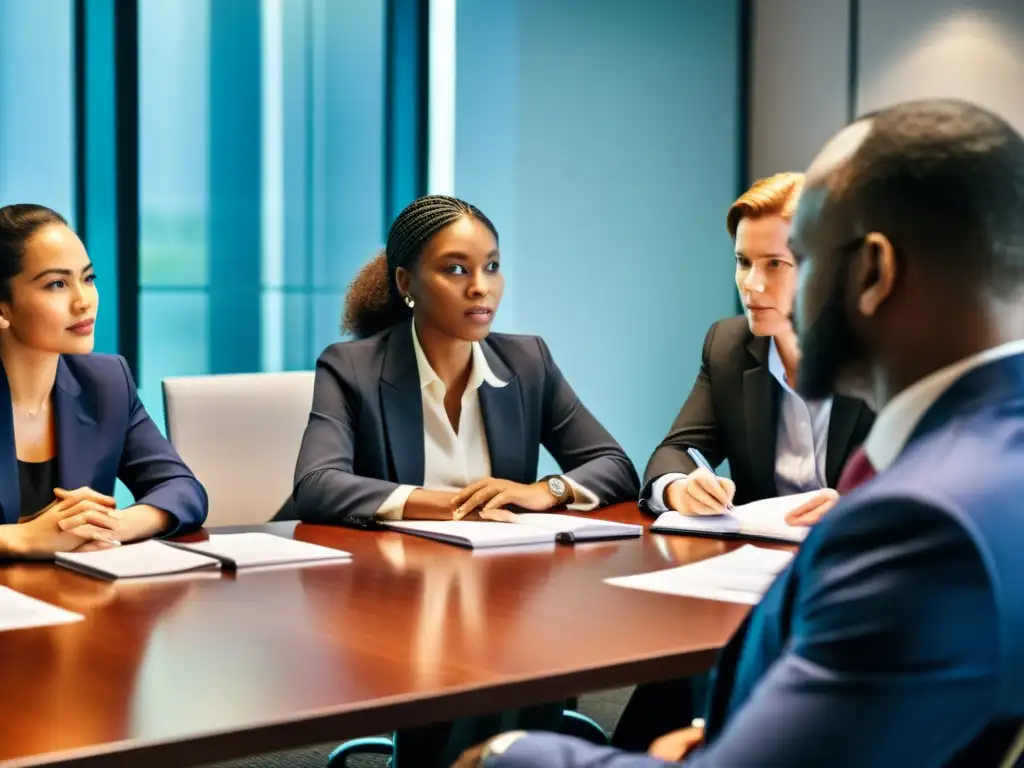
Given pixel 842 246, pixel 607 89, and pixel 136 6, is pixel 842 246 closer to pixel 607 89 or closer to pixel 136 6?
pixel 136 6

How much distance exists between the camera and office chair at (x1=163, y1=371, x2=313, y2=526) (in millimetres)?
3240

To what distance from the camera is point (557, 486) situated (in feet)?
9.46

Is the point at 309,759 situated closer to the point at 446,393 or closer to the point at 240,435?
the point at 240,435

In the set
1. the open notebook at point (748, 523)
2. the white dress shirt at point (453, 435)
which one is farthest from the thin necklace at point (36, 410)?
the open notebook at point (748, 523)

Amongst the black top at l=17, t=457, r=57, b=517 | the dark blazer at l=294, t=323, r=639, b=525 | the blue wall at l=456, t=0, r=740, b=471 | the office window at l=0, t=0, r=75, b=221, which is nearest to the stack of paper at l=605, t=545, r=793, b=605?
the dark blazer at l=294, t=323, r=639, b=525

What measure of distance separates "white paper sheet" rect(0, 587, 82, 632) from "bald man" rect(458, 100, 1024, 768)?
0.85 m

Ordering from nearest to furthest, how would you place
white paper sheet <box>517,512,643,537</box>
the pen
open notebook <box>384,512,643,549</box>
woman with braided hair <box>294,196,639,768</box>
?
open notebook <box>384,512,643,549</box> < white paper sheet <box>517,512,643,537</box> < the pen < woman with braided hair <box>294,196,639,768</box>

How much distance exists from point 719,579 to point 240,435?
166 cm

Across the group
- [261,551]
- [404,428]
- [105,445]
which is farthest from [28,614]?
[404,428]

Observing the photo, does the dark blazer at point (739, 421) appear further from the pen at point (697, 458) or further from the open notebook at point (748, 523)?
the open notebook at point (748, 523)

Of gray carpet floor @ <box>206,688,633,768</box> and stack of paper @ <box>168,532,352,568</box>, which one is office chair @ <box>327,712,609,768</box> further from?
stack of paper @ <box>168,532,352,568</box>

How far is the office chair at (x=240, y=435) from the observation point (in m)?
3.24

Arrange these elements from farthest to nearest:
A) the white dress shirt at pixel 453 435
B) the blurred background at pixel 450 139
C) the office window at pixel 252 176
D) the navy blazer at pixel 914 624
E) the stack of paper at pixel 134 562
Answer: the office window at pixel 252 176 → the blurred background at pixel 450 139 → the white dress shirt at pixel 453 435 → the stack of paper at pixel 134 562 → the navy blazer at pixel 914 624

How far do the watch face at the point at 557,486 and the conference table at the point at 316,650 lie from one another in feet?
2.02
